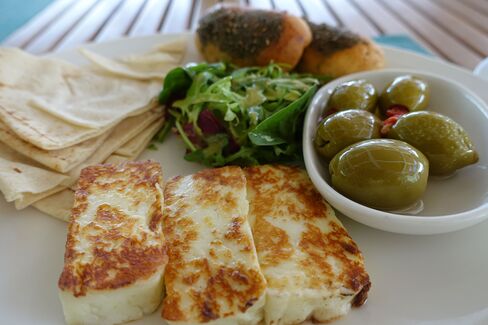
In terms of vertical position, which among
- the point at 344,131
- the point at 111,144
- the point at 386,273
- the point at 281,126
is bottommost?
the point at 386,273

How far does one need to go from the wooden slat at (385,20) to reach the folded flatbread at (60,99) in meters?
2.48

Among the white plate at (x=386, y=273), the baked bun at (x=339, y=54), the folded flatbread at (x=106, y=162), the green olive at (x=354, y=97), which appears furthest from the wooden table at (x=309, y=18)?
the white plate at (x=386, y=273)

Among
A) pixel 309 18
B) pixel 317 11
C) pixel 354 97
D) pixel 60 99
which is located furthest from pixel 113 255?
pixel 317 11

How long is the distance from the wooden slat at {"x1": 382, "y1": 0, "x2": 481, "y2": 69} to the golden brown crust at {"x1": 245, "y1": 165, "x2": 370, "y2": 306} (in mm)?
2279

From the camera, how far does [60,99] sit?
2.53 meters

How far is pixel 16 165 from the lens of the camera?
6.95ft

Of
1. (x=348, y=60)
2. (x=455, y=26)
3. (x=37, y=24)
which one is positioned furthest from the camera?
(x=37, y=24)

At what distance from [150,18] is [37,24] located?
1.12 meters

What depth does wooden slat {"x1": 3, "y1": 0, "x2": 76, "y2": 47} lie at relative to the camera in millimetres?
3928

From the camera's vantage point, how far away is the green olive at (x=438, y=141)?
195 cm

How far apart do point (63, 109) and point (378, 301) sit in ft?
6.34

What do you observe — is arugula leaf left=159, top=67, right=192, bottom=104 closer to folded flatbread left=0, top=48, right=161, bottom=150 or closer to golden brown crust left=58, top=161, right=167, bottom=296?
folded flatbread left=0, top=48, right=161, bottom=150

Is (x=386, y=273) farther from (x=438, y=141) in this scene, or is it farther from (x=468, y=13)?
(x=468, y=13)

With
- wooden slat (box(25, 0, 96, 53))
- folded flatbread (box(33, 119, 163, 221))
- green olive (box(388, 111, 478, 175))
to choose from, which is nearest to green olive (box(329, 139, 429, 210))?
green olive (box(388, 111, 478, 175))
